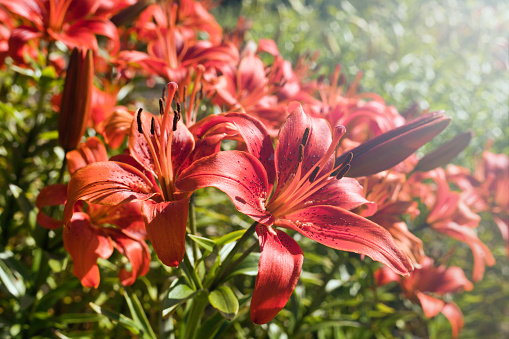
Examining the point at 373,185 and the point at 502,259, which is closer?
the point at 373,185

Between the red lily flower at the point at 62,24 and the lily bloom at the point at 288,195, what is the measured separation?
431 millimetres

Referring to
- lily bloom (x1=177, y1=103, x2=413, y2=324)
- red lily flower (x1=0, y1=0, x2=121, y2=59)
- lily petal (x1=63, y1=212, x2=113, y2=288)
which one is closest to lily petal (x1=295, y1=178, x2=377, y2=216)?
lily bloom (x1=177, y1=103, x2=413, y2=324)

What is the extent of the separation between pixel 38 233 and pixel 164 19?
A: 63cm

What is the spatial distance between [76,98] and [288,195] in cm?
39

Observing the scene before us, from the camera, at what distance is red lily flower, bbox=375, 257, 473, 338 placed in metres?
0.96

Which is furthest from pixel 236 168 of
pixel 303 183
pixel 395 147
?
pixel 395 147

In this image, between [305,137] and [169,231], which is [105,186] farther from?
[305,137]

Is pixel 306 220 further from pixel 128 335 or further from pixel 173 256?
pixel 128 335

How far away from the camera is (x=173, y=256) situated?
441mm

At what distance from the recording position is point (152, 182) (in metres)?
0.57

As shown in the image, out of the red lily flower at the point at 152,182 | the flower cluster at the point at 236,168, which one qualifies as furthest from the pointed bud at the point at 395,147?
the red lily flower at the point at 152,182

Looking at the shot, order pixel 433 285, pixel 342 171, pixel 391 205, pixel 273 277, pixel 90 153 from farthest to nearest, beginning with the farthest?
pixel 433 285
pixel 391 205
pixel 90 153
pixel 342 171
pixel 273 277

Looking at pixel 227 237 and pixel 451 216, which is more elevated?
pixel 227 237

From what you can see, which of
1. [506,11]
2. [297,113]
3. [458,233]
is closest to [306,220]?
[297,113]
